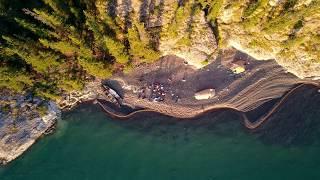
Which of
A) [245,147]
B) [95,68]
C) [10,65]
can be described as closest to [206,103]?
[245,147]

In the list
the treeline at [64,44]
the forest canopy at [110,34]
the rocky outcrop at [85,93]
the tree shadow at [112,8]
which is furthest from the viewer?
the rocky outcrop at [85,93]

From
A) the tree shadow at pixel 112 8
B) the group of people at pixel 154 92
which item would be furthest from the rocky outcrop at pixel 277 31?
the tree shadow at pixel 112 8

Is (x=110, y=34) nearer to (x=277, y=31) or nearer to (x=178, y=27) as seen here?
(x=178, y=27)

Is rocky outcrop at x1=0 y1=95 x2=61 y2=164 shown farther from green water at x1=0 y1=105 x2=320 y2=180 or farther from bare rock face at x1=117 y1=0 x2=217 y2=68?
bare rock face at x1=117 y1=0 x2=217 y2=68

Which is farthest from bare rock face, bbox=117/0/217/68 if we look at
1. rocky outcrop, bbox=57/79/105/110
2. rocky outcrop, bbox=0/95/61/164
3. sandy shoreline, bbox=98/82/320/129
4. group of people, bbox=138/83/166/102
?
rocky outcrop, bbox=0/95/61/164

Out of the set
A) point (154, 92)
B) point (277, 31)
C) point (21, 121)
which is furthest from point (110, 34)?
point (277, 31)

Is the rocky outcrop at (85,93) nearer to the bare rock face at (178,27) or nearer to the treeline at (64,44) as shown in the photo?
the treeline at (64,44)

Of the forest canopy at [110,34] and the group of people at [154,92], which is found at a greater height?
the forest canopy at [110,34]
